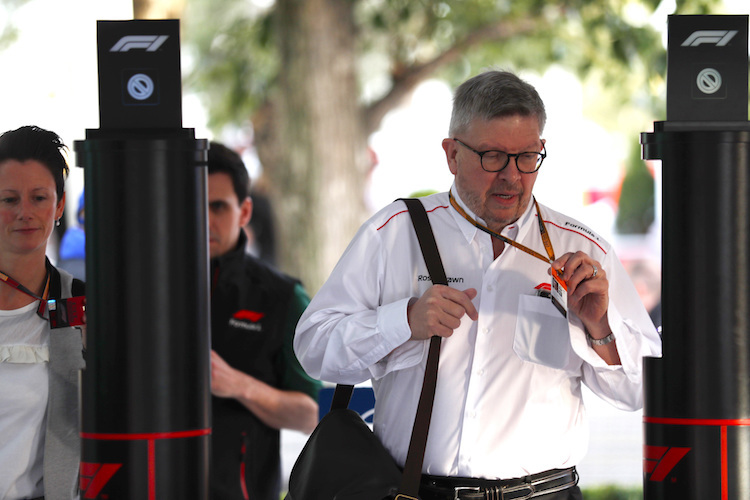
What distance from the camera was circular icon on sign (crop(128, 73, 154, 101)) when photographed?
188 cm

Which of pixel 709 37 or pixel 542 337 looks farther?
pixel 542 337

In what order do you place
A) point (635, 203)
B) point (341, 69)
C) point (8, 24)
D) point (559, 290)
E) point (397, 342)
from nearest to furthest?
point (559, 290)
point (397, 342)
point (341, 69)
point (8, 24)
point (635, 203)

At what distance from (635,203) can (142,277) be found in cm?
2299

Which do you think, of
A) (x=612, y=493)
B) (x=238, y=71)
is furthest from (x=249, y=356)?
(x=238, y=71)

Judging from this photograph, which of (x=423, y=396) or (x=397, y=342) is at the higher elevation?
(x=397, y=342)

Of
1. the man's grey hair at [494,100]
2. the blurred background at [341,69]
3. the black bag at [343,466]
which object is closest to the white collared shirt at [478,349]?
the black bag at [343,466]

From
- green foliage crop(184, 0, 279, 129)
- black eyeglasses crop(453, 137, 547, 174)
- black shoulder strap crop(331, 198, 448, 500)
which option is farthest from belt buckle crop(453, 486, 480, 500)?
green foliage crop(184, 0, 279, 129)

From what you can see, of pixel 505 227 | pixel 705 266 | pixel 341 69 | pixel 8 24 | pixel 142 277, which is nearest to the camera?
pixel 142 277

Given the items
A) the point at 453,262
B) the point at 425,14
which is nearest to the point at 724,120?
the point at 453,262

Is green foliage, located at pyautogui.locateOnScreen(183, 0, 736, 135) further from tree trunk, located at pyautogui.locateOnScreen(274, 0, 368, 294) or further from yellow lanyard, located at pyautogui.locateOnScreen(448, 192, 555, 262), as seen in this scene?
yellow lanyard, located at pyautogui.locateOnScreen(448, 192, 555, 262)

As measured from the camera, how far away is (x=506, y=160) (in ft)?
7.86

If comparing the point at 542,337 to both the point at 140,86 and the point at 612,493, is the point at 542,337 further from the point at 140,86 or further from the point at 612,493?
the point at 612,493

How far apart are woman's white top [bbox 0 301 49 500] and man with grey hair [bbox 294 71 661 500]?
672 millimetres

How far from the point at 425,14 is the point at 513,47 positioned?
44.9 inches
